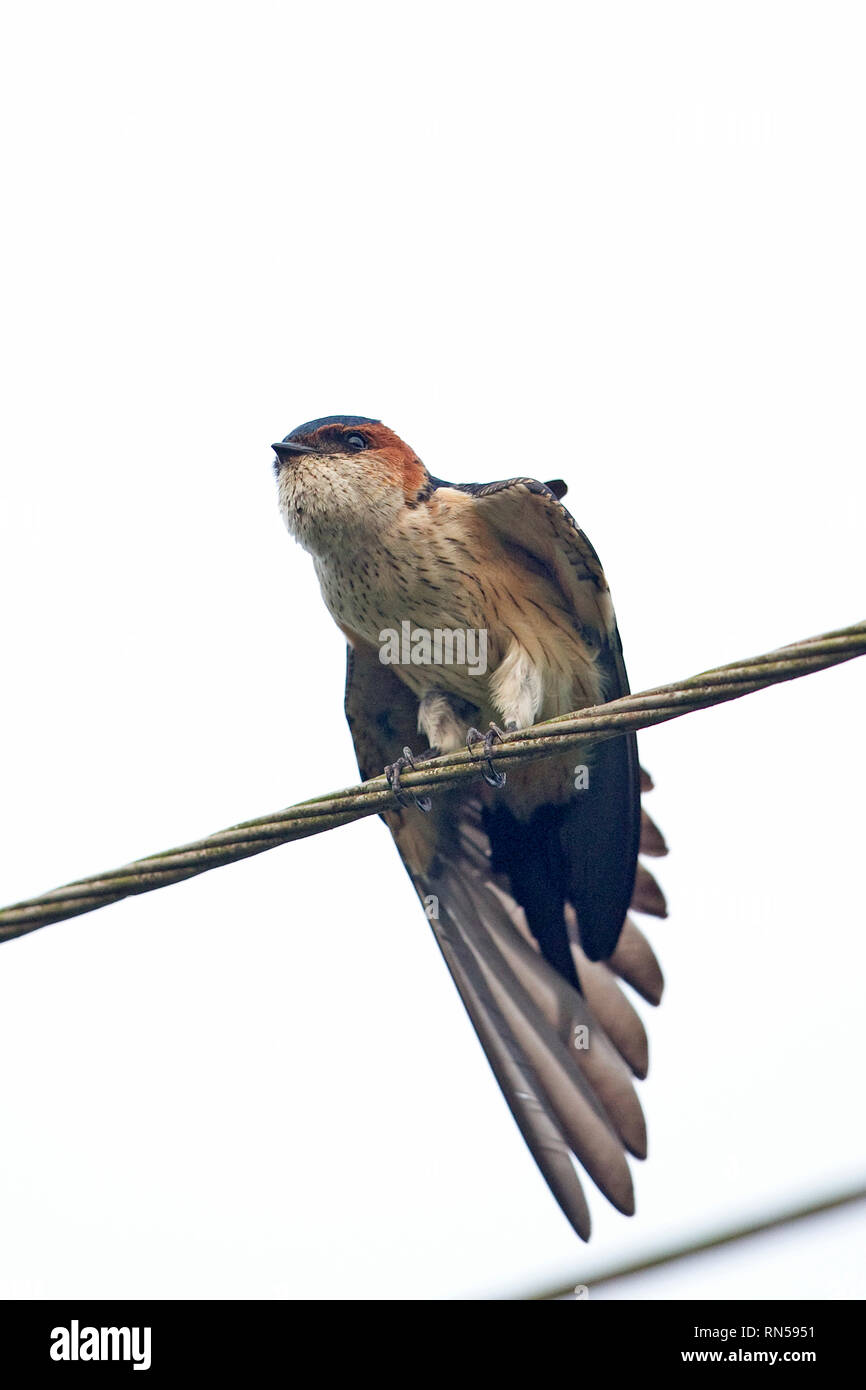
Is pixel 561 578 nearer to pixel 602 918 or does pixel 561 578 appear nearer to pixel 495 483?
pixel 495 483

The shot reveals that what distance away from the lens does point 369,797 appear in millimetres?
3652

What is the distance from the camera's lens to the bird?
5383mm

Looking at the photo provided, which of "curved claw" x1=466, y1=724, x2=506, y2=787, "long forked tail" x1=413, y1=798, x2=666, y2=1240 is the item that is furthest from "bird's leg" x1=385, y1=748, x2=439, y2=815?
"long forked tail" x1=413, y1=798, x2=666, y2=1240

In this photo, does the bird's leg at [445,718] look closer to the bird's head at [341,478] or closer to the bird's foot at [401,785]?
the bird's foot at [401,785]

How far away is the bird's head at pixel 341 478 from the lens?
5.61 metres

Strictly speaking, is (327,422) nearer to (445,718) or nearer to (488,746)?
(445,718)

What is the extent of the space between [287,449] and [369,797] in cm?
270

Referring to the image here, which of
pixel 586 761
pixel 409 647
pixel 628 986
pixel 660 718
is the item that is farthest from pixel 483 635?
pixel 660 718

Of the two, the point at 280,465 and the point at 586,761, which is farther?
the point at 280,465

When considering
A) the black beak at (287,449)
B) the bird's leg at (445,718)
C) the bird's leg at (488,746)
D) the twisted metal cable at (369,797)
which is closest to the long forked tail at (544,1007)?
the bird's leg at (445,718)

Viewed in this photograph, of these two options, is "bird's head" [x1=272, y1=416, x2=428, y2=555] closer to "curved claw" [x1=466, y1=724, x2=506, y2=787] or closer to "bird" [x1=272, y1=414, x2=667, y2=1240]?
"bird" [x1=272, y1=414, x2=667, y2=1240]

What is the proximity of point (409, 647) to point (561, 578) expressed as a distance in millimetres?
643

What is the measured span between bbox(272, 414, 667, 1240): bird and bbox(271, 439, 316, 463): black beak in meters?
0.02

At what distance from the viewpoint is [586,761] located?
5.56 meters
